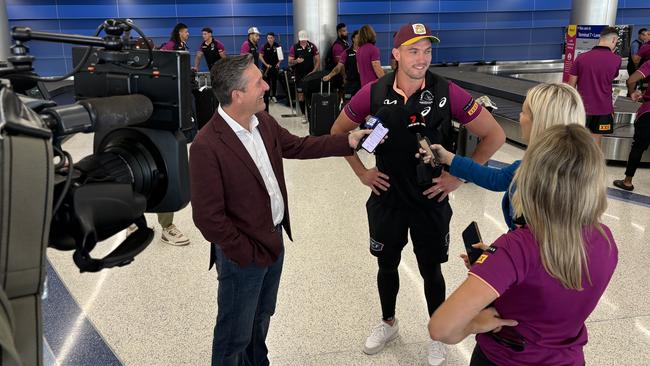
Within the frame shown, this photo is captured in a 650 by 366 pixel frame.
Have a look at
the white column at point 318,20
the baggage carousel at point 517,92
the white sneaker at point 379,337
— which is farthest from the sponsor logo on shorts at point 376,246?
the white column at point 318,20

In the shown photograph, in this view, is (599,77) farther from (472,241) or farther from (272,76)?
(272,76)

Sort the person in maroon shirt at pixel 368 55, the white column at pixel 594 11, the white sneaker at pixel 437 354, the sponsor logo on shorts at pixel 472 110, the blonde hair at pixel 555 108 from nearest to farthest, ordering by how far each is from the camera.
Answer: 1. the blonde hair at pixel 555 108
2. the sponsor logo on shorts at pixel 472 110
3. the white sneaker at pixel 437 354
4. the person in maroon shirt at pixel 368 55
5. the white column at pixel 594 11

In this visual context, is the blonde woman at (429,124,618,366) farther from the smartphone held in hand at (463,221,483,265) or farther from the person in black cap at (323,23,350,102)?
the person in black cap at (323,23,350,102)

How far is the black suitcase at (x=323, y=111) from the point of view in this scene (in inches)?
288

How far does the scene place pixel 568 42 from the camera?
7.77m

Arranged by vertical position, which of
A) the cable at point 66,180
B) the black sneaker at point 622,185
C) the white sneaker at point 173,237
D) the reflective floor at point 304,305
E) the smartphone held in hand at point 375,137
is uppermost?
the cable at point 66,180

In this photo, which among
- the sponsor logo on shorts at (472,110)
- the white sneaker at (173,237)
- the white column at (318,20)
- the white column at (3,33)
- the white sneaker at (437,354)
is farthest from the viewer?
the white column at (318,20)

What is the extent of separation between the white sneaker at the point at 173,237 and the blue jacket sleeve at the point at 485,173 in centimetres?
249

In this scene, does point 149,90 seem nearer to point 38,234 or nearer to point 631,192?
point 38,234

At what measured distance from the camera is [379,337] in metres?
2.69

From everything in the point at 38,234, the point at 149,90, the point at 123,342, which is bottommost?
the point at 123,342

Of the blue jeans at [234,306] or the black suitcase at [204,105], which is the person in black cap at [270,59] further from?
the blue jeans at [234,306]

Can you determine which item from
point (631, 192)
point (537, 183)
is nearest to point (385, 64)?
point (631, 192)

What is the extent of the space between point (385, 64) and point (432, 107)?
12.9 metres
